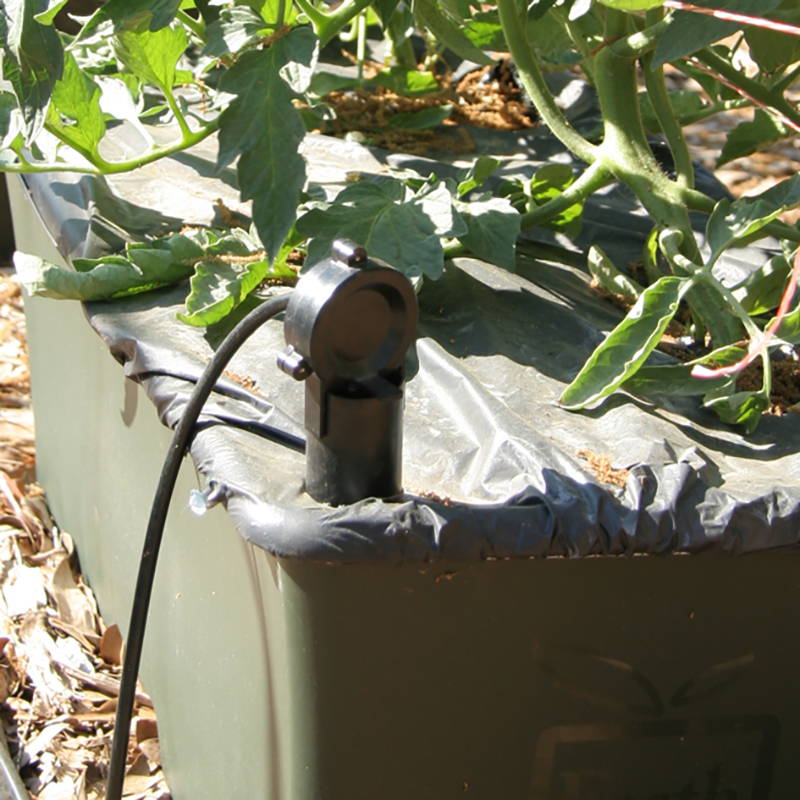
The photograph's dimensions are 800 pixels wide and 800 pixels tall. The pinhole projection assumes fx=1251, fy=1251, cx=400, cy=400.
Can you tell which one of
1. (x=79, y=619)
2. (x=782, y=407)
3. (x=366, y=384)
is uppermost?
(x=366, y=384)

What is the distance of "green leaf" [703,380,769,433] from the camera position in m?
1.28

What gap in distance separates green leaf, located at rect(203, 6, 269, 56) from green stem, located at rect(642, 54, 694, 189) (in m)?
0.50

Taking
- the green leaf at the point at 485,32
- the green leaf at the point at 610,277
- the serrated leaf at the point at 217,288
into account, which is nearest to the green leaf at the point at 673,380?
the green leaf at the point at 610,277

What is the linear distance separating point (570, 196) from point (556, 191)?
13cm

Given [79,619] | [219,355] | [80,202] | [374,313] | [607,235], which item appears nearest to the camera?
[374,313]

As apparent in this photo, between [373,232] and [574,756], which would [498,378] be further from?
[574,756]

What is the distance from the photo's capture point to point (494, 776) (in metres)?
1.20

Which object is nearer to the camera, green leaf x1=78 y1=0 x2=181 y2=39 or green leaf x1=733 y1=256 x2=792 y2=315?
green leaf x1=78 y1=0 x2=181 y2=39

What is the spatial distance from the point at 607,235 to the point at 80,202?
0.73m

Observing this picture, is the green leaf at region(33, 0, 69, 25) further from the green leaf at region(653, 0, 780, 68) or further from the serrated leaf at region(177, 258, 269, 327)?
the green leaf at region(653, 0, 780, 68)

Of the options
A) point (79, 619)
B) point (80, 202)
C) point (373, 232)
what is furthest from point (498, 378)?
point (79, 619)

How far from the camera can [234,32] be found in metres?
1.37

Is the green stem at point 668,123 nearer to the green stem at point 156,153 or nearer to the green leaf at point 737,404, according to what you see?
the green leaf at point 737,404

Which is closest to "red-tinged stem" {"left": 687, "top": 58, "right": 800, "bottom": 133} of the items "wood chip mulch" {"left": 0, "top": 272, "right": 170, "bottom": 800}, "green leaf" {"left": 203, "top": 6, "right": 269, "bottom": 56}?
"green leaf" {"left": 203, "top": 6, "right": 269, "bottom": 56}
